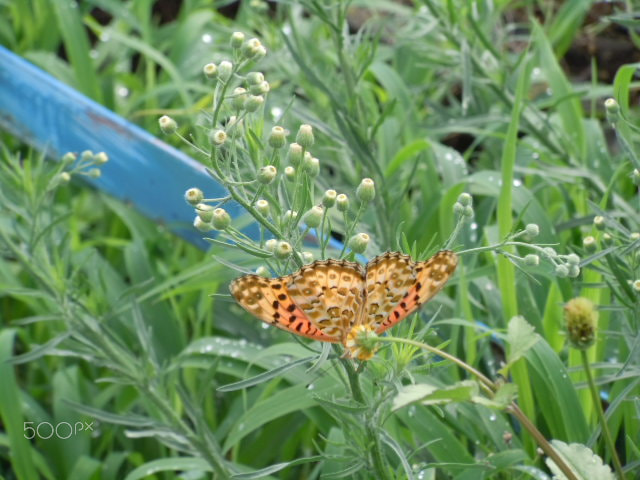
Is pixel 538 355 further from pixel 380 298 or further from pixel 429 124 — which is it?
pixel 429 124

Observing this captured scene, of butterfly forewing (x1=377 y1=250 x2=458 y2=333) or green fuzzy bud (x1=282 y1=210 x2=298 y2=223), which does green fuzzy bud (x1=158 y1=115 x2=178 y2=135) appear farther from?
butterfly forewing (x1=377 y1=250 x2=458 y2=333)

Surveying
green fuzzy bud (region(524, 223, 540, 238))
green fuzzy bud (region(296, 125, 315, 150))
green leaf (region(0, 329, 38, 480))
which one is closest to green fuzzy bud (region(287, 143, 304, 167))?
green fuzzy bud (region(296, 125, 315, 150))

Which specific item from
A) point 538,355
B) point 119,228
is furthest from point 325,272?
point 119,228

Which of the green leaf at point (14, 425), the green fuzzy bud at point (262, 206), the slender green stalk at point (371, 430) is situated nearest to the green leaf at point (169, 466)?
the green leaf at point (14, 425)

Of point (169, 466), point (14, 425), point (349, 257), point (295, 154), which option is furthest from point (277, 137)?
point (14, 425)

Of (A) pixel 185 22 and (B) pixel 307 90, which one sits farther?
(A) pixel 185 22

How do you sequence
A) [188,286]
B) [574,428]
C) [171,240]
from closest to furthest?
[574,428], [188,286], [171,240]
